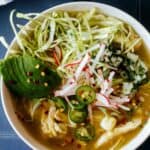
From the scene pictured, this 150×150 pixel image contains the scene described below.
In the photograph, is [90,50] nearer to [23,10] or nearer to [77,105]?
[77,105]

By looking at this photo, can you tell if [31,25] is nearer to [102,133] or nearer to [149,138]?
[102,133]

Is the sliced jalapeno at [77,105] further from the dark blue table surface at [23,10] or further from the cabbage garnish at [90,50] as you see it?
the dark blue table surface at [23,10]

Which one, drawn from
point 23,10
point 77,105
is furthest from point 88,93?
point 23,10

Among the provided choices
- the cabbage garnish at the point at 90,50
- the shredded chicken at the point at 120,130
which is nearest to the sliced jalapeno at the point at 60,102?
the cabbage garnish at the point at 90,50

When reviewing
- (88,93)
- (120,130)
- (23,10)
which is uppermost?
(23,10)

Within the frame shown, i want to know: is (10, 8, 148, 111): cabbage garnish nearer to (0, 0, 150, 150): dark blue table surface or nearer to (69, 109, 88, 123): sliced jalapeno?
(69, 109, 88, 123): sliced jalapeno

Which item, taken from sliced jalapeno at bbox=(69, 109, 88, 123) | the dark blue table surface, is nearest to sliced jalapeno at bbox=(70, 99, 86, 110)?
sliced jalapeno at bbox=(69, 109, 88, 123)

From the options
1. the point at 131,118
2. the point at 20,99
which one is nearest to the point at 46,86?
the point at 20,99
